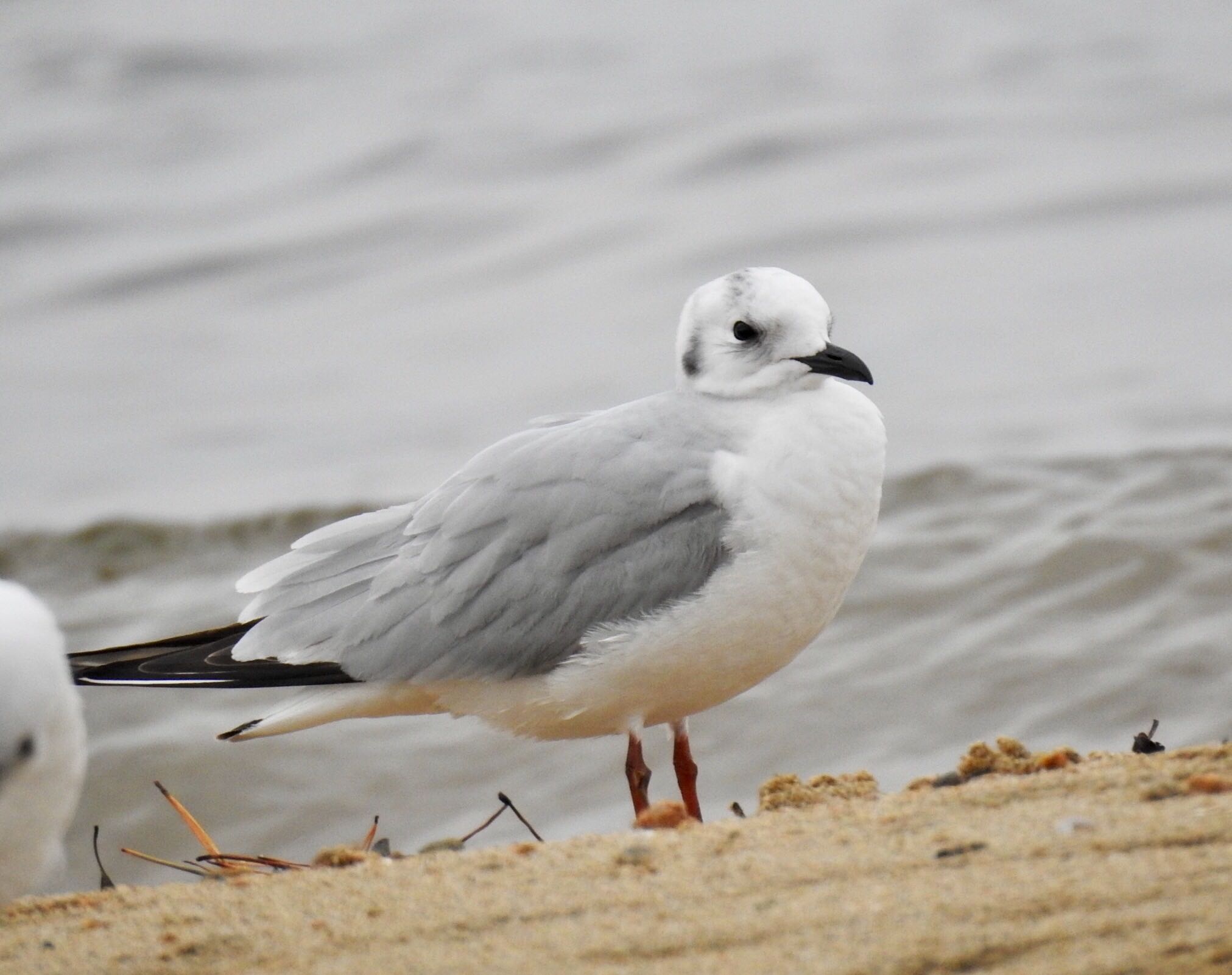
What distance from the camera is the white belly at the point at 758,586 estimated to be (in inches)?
171

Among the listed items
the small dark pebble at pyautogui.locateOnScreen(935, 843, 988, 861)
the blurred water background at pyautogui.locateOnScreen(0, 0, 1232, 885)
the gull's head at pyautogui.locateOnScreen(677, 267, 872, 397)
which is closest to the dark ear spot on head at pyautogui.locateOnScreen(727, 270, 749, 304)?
the gull's head at pyautogui.locateOnScreen(677, 267, 872, 397)

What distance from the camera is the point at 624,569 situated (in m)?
4.48

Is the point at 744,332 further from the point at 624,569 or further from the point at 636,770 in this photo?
the point at 636,770

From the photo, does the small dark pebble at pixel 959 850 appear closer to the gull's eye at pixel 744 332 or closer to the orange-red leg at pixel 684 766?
the orange-red leg at pixel 684 766

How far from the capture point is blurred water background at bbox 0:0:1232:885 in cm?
716

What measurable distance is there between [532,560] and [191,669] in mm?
1049

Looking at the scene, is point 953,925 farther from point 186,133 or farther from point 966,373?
point 186,133

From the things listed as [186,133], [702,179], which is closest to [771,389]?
[702,179]

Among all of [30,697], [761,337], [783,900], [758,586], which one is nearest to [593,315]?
[761,337]

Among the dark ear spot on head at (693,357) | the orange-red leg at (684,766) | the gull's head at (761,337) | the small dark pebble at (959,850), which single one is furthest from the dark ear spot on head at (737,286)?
the small dark pebble at (959,850)

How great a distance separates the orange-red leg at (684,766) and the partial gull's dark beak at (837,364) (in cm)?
112

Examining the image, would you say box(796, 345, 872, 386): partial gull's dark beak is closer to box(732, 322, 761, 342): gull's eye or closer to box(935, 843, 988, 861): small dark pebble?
box(732, 322, 761, 342): gull's eye

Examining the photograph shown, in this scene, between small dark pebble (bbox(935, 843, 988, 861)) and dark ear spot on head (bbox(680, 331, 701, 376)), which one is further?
dark ear spot on head (bbox(680, 331, 701, 376))

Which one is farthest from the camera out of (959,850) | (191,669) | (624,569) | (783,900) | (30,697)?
(191,669)
